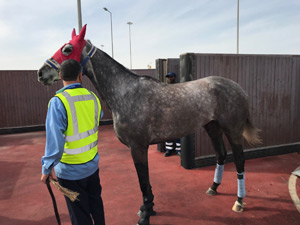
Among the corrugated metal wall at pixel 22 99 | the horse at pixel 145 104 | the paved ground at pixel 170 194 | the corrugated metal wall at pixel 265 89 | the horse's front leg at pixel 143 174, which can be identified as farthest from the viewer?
the corrugated metal wall at pixel 22 99

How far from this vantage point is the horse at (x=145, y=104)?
8.60ft

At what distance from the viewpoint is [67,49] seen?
2.44m

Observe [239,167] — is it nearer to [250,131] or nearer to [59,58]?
[250,131]

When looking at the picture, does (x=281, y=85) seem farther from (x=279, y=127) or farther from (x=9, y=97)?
(x=9, y=97)

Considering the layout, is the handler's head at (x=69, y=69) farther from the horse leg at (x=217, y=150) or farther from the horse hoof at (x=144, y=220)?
the horse leg at (x=217, y=150)

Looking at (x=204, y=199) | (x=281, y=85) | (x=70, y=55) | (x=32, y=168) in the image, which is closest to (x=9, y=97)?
(x=32, y=168)

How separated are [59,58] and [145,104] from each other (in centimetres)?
117

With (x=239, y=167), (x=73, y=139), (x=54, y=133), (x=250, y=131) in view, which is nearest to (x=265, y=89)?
(x=250, y=131)

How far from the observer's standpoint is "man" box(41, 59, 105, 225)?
1.78m

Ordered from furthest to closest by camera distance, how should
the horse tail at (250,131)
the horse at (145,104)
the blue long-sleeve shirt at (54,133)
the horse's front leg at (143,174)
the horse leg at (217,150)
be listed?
the horse leg at (217,150)
the horse tail at (250,131)
the horse's front leg at (143,174)
the horse at (145,104)
the blue long-sleeve shirt at (54,133)

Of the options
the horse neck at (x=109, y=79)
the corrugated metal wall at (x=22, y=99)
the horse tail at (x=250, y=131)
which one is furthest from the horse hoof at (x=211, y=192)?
the corrugated metal wall at (x=22, y=99)

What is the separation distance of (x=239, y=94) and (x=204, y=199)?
1840 mm

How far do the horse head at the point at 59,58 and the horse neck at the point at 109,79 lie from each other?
9.9 inches

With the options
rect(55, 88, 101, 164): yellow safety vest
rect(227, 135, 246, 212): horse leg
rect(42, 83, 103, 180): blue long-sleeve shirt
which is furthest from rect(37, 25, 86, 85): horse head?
rect(227, 135, 246, 212): horse leg
